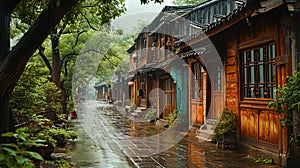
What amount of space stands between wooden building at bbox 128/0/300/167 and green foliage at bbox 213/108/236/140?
19cm

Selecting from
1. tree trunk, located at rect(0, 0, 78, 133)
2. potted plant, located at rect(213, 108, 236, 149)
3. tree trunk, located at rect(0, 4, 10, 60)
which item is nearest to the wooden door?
potted plant, located at rect(213, 108, 236, 149)

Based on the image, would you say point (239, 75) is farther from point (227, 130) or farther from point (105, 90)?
point (105, 90)

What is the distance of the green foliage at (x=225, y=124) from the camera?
32.0ft

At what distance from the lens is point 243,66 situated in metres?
9.51

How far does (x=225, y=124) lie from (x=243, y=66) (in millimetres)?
1813

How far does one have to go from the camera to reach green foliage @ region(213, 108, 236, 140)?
975cm

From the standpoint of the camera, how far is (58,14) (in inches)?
168

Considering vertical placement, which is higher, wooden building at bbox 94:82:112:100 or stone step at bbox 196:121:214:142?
wooden building at bbox 94:82:112:100

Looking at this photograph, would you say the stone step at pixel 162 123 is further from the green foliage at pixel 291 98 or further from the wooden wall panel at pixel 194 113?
the green foliage at pixel 291 98

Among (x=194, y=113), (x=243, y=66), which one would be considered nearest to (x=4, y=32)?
(x=243, y=66)

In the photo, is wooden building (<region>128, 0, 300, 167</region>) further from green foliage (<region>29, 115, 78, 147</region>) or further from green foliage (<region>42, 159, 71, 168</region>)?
green foliage (<region>29, 115, 78, 147</region>)

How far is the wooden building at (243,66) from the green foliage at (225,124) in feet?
0.63

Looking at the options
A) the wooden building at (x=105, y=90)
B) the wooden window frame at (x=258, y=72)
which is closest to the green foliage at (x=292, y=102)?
the wooden window frame at (x=258, y=72)

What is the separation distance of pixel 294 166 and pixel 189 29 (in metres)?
→ 9.35
